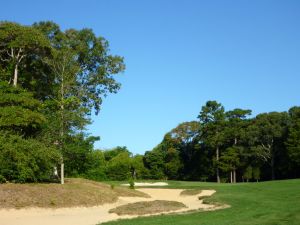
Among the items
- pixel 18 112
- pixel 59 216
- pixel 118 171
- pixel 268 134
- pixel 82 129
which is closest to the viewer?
pixel 59 216

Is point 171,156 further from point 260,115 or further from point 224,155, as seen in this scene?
point 260,115

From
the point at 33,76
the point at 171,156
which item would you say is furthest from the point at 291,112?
the point at 33,76

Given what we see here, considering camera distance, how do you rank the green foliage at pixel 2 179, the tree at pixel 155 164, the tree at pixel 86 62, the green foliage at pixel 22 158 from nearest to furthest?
the green foliage at pixel 2 179 < the green foliage at pixel 22 158 < the tree at pixel 86 62 < the tree at pixel 155 164

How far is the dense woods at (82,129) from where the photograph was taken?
89.4 ft

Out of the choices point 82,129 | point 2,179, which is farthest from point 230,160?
point 2,179

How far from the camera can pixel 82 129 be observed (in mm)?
30234

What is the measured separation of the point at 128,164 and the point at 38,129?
158 ft

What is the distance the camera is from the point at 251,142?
67562mm

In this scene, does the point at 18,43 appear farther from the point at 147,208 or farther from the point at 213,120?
the point at 213,120

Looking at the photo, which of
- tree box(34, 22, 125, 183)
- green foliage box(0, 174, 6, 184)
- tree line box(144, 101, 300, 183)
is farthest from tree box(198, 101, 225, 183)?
green foliage box(0, 174, 6, 184)

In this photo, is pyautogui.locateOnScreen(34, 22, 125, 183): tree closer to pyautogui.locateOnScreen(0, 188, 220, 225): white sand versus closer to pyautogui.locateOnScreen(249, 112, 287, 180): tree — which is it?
pyautogui.locateOnScreen(0, 188, 220, 225): white sand

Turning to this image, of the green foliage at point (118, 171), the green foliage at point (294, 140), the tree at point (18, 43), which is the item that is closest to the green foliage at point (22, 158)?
the tree at point (18, 43)

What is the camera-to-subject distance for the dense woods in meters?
27.2

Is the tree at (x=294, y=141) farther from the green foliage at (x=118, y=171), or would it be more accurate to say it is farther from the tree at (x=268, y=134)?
the green foliage at (x=118, y=171)
